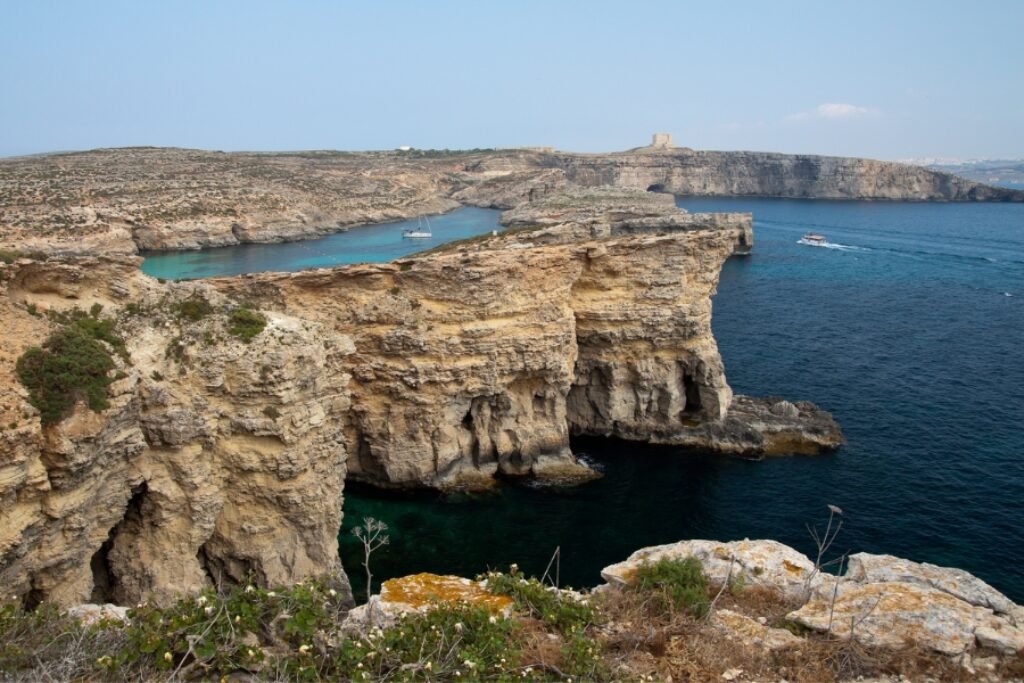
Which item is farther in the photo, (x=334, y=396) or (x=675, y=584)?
(x=334, y=396)

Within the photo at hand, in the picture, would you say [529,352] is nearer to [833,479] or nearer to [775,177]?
[833,479]

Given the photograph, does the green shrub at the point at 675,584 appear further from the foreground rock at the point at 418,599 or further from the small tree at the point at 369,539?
the small tree at the point at 369,539

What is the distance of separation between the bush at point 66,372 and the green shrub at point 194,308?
2.75 metres

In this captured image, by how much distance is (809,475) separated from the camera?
→ 32.8 m

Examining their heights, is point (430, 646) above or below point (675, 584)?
above

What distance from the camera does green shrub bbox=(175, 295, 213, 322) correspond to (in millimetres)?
19969

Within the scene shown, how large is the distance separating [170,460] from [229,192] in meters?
49.4

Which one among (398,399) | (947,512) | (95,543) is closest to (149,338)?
(95,543)

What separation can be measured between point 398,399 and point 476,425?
4368mm

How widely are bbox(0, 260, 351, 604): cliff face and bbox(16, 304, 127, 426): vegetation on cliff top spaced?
0.32 m

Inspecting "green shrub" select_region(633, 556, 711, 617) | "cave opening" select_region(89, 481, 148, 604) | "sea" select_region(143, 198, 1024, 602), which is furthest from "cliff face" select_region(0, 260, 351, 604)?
"green shrub" select_region(633, 556, 711, 617)

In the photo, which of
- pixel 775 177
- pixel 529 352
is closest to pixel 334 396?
pixel 529 352

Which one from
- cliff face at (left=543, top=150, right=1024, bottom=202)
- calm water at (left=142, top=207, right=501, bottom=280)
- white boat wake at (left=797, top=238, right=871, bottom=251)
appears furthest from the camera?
cliff face at (left=543, top=150, right=1024, bottom=202)

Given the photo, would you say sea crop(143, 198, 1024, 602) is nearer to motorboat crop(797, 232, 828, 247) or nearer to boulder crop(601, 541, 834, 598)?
boulder crop(601, 541, 834, 598)
